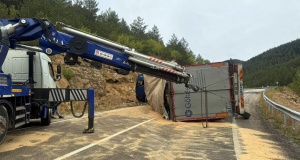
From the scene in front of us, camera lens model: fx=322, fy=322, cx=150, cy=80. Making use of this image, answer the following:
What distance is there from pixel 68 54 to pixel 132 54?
Result: 6.87ft

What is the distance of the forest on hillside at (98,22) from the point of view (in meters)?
33.9

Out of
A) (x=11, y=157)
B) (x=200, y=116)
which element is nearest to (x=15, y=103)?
(x=11, y=157)

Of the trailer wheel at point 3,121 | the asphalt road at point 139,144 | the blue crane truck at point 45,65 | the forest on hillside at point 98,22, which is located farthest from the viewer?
the forest on hillside at point 98,22

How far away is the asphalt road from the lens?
7.31m

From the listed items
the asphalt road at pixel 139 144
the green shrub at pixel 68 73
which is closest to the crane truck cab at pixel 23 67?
the asphalt road at pixel 139 144

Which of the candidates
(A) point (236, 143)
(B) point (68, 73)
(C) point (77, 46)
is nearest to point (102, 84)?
(B) point (68, 73)

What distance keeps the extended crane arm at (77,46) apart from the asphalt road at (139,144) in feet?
7.24

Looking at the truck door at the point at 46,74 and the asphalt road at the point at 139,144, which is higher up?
the truck door at the point at 46,74

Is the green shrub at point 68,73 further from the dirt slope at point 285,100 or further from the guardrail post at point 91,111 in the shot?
the dirt slope at point 285,100

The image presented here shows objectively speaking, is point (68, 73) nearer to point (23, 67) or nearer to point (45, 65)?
point (45, 65)

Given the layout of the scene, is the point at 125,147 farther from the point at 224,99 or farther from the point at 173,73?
the point at 224,99

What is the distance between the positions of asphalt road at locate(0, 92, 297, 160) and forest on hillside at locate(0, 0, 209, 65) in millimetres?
22002

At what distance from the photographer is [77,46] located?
10047mm

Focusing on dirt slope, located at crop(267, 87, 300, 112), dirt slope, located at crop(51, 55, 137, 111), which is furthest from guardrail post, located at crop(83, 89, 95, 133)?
dirt slope, located at crop(267, 87, 300, 112)
